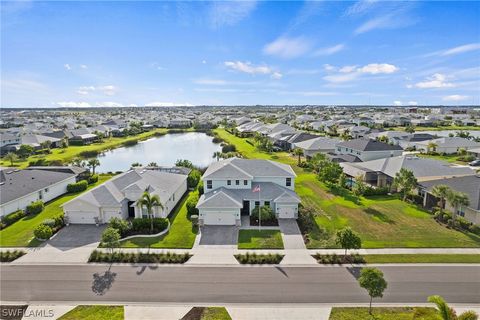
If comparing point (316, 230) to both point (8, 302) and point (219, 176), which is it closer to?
point (219, 176)

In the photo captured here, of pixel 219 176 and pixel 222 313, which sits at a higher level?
pixel 219 176

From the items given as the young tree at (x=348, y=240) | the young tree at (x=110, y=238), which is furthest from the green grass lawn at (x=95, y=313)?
the young tree at (x=348, y=240)

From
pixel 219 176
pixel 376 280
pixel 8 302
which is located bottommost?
pixel 8 302

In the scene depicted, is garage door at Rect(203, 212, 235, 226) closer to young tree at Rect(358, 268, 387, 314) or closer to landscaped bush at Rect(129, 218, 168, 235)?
landscaped bush at Rect(129, 218, 168, 235)

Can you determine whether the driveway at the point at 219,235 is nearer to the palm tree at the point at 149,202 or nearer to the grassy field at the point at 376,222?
the palm tree at the point at 149,202

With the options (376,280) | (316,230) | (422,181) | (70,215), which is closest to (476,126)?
(422,181)

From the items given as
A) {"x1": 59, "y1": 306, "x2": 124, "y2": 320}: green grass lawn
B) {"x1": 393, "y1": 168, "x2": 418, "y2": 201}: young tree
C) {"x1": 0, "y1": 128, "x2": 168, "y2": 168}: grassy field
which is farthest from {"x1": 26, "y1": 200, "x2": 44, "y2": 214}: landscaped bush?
{"x1": 393, "y1": 168, "x2": 418, "y2": 201}: young tree

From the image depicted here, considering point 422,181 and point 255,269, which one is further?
point 422,181

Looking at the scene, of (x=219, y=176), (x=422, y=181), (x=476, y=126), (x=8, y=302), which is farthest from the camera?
(x=476, y=126)
